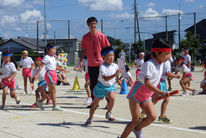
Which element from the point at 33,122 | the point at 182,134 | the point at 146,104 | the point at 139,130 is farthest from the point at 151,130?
the point at 33,122

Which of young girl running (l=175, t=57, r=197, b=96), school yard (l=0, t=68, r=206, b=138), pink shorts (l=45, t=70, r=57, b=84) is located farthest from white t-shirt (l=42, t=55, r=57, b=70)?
young girl running (l=175, t=57, r=197, b=96)

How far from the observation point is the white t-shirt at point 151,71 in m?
4.10

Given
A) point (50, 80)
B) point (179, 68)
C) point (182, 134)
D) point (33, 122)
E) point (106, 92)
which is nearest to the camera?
point (182, 134)

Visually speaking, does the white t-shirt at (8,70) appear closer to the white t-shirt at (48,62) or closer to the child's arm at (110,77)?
the white t-shirt at (48,62)

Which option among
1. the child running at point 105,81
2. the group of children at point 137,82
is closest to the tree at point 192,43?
the group of children at point 137,82

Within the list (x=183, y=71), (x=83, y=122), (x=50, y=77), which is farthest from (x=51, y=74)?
(x=183, y=71)

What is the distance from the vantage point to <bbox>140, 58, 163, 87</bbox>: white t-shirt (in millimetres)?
4098

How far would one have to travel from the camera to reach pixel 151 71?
413cm

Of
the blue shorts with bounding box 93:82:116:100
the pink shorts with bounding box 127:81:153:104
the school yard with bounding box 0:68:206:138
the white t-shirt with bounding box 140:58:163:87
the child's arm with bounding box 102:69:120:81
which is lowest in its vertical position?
the school yard with bounding box 0:68:206:138

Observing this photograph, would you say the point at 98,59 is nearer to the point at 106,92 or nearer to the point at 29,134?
the point at 106,92

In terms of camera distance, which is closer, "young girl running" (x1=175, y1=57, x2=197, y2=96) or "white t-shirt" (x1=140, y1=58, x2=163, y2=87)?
"white t-shirt" (x1=140, y1=58, x2=163, y2=87)

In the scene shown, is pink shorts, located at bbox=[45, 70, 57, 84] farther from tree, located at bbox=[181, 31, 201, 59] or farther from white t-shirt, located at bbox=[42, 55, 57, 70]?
tree, located at bbox=[181, 31, 201, 59]

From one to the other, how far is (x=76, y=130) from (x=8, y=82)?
3.40 m

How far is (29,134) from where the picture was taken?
17.3 feet
